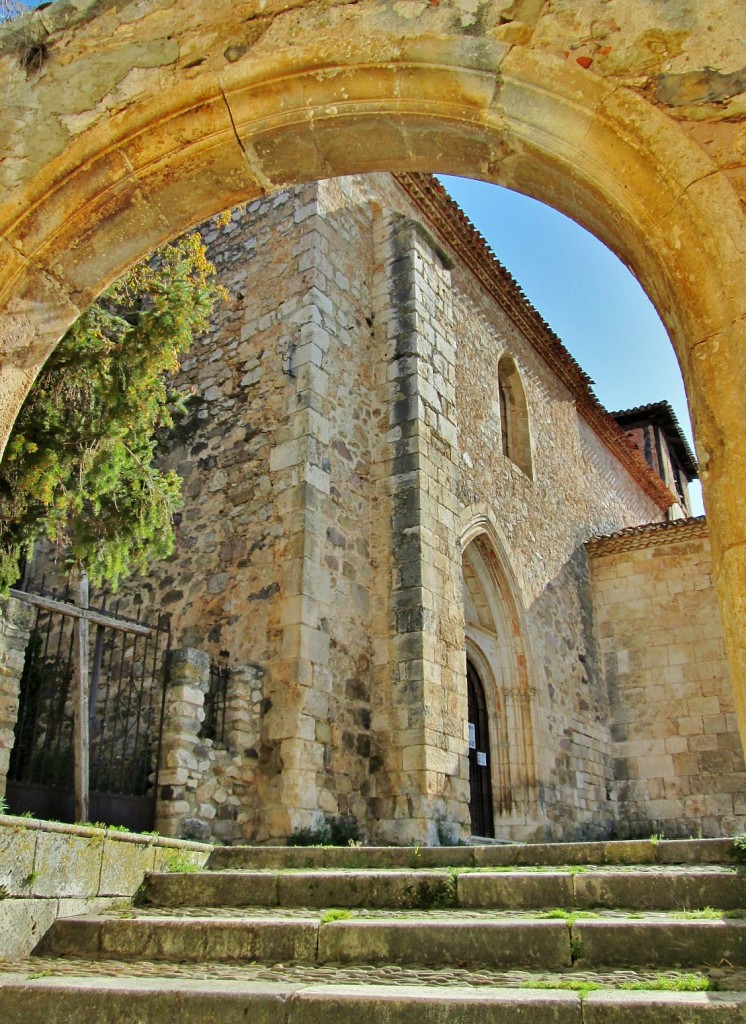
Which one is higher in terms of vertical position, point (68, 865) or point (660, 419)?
point (660, 419)

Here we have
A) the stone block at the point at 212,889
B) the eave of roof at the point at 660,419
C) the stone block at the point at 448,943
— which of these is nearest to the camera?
the stone block at the point at 448,943

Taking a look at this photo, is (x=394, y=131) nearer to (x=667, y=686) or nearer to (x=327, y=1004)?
(x=327, y=1004)

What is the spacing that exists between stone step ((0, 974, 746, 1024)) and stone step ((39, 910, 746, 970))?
45cm

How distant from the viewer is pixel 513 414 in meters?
13.9

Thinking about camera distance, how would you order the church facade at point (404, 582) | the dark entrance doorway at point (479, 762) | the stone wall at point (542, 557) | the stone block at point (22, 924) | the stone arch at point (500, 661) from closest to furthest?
the stone block at point (22, 924) → the church facade at point (404, 582) → the dark entrance doorway at point (479, 762) → the stone arch at point (500, 661) → the stone wall at point (542, 557)

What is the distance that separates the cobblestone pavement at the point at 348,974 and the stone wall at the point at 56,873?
0.20 meters

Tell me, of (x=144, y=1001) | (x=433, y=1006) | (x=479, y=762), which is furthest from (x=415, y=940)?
(x=479, y=762)

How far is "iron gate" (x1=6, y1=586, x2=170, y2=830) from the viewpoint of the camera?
19.8 feet

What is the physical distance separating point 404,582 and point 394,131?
575 centimetres

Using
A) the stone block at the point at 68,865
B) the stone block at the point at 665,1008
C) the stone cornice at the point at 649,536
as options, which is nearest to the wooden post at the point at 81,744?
the stone block at the point at 68,865

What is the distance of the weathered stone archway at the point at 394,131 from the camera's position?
2.52m

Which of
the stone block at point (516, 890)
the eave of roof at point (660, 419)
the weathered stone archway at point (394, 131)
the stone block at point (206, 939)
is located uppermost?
the eave of roof at point (660, 419)

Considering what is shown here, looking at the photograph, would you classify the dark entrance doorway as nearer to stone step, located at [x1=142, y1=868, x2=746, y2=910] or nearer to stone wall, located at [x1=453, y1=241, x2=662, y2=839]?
stone wall, located at [x1=453, y1=241, x2=662, y2=839]

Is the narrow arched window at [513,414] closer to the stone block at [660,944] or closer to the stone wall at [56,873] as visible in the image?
the stone wall at [56,873]
